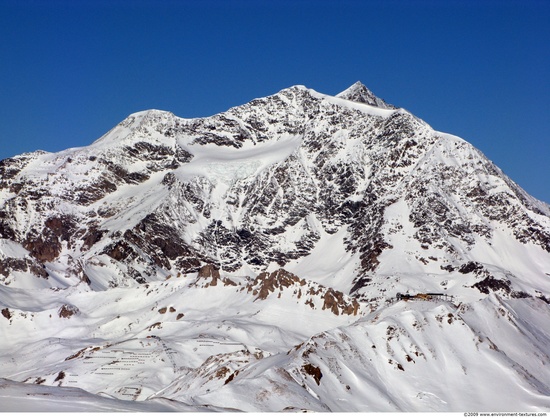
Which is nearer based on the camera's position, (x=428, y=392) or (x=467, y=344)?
(x=428, y=392)

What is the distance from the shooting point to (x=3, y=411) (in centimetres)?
9525

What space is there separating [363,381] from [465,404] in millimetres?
16693

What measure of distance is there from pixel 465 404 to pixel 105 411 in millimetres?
83143

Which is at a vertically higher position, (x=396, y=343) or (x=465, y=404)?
(x=396, y=343)

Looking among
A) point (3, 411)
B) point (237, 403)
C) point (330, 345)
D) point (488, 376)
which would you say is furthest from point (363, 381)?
point (3, 411)

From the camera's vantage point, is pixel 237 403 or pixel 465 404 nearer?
pixel 237 403

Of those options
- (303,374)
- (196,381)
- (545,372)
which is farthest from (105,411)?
(545,372)

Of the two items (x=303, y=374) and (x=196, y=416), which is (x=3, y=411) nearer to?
(x=196, y=416)

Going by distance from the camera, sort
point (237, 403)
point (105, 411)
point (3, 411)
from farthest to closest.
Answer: point (237, 403) < point (105, 411) < point (3, 411)

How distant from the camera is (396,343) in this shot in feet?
622

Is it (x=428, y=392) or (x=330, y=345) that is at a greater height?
(x=330, y=345)

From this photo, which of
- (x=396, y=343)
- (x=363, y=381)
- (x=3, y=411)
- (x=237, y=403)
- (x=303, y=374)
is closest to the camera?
(x=3, y=411)

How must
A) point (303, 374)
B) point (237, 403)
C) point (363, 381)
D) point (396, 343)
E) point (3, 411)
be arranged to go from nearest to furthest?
point (3, 411) < point (237, 403) < point (303, 374) < point (363, 381) < point (396, 343)

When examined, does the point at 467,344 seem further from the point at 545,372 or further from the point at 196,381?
the point at 196,381
